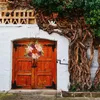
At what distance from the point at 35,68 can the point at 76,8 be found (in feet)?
9.20

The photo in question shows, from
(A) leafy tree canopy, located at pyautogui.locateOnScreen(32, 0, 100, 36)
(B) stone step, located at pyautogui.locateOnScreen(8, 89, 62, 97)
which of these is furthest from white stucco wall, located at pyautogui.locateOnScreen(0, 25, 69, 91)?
(A) leafy tree canopy, located at pyautogui.locateOnScreen(32, 0, 100, 36)

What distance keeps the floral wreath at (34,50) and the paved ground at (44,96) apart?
1.43 metres

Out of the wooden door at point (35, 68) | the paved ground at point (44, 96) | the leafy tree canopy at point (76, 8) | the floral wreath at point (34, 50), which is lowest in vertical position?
the paved ground at point (44, 96)

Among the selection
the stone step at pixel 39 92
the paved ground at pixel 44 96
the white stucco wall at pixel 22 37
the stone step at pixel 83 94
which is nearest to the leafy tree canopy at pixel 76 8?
the white stucco wall at pixel 22 37

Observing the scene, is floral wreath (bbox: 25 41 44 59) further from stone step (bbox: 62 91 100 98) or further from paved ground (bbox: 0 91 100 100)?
stone step (bbox: 62 91 100 98)

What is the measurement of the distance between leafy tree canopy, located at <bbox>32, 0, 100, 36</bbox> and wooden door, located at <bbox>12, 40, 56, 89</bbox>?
52.8 inches

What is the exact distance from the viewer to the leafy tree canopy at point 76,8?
1055 cm

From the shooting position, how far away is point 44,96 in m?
10.8

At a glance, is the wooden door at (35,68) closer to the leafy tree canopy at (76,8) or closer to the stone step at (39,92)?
the stone step at (39,92)

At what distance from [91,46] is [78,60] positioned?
2.37 feet

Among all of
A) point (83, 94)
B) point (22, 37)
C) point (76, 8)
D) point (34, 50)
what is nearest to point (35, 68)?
point (34, 50)

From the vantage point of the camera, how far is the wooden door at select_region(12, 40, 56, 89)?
11.7 meters

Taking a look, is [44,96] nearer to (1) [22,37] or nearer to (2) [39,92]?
(2) [39,92]

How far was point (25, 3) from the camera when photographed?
11570 millimetres
